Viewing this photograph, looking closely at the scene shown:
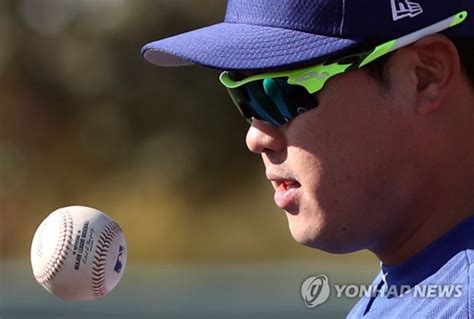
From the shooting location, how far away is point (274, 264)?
11.5 m

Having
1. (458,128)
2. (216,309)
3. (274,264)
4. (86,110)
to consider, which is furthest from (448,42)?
(86,110)

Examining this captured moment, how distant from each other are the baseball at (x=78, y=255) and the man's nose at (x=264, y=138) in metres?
1.56

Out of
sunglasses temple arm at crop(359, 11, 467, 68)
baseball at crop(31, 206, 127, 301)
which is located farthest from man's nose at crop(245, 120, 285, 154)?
baseball at crop(31, 206, 127, 301)

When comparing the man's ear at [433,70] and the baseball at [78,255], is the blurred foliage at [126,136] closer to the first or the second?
the baseball at [78,255]

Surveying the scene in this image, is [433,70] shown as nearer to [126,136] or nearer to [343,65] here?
[343,65]

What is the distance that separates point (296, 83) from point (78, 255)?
1801 mm

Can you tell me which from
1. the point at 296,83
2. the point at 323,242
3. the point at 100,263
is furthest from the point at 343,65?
the point at 100,263

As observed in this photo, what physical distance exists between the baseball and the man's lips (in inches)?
61.9

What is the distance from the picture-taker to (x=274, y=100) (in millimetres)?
1889

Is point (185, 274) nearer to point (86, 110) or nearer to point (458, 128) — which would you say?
point (86, 110)

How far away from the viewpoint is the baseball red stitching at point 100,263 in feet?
11.1

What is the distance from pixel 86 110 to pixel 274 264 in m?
3.38

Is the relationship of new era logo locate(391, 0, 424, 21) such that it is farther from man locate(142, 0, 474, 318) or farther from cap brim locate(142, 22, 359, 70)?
cap brim locate(142, 22, 359, 70)

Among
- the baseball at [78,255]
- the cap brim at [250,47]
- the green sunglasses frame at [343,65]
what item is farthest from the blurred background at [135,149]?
the green sunglasses frame at [343,65]
